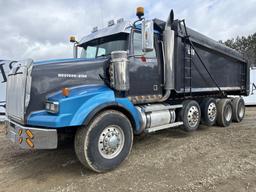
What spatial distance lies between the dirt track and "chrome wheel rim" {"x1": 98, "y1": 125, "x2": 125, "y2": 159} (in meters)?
0.32

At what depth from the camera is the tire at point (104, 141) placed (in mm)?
3715

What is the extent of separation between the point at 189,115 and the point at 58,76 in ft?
11.7

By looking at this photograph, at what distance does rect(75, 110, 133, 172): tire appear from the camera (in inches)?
146

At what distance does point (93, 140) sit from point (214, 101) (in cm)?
468

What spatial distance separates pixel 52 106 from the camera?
11.8 ft

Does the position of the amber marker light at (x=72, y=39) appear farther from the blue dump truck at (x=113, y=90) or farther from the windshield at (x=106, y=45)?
the windshield at (x=106, y=45)

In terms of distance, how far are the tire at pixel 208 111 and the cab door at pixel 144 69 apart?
193cm

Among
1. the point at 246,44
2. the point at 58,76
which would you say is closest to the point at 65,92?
the point at 58,76

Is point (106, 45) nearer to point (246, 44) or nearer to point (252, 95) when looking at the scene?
point (252, 95)

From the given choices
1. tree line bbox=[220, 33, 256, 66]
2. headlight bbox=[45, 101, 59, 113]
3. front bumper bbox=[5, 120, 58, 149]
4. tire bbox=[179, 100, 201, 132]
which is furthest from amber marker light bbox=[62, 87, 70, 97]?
tree line bbox=[220, 33, 256, 66]

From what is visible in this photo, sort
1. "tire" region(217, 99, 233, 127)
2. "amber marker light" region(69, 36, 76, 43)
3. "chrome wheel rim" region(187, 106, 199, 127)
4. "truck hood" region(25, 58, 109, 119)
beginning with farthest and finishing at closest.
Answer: "tire" region(217, 99, 233, 127) → "amber marker light" region(69, 36, 76, 43) → "chrome wheel rim" region(187, 106, 199, 127) → "truck hood" region(25, 58, 109, 119)

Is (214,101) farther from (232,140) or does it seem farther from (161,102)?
(161,102)

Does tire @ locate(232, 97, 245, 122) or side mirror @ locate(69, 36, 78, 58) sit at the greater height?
side mirror @ locate(69, 36, 78, 58)

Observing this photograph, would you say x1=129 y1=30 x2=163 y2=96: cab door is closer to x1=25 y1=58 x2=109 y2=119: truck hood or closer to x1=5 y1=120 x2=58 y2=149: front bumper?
x1=25 y1=58 x2=109 y2=119: truck hood
